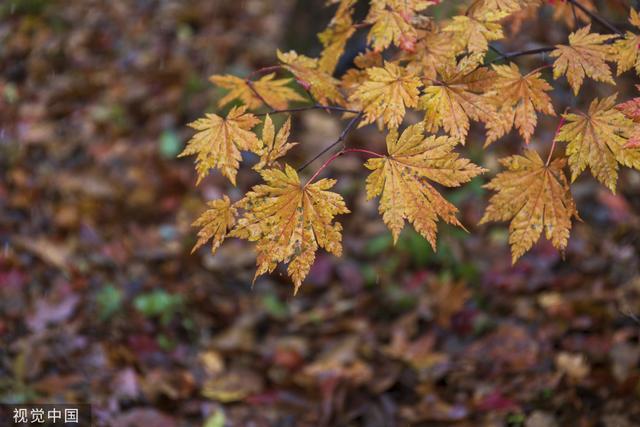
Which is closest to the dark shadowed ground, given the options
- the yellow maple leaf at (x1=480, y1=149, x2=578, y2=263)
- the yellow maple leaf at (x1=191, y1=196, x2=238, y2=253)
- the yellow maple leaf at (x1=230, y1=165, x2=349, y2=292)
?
the yellow maple leaf at (x1=480, y1=149, x2=578, y2=263)

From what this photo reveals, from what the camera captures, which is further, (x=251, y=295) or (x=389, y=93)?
(x=251, y=295)

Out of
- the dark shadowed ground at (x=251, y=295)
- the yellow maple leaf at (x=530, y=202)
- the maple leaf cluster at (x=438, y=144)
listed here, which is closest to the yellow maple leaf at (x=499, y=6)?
the maple leaf cluster at (x=438, y=144)

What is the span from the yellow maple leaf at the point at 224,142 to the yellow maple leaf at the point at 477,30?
0.58 m

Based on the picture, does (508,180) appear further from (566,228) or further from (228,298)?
(228,298)

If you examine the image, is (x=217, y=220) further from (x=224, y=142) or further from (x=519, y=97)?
(x=519, y=97)

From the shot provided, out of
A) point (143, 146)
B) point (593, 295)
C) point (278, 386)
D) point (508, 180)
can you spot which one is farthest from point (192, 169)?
point (508, 180)

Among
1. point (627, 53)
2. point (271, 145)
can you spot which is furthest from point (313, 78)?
point (627, 53)

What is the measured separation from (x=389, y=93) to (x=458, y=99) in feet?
0.60

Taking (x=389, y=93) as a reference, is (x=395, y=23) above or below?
above

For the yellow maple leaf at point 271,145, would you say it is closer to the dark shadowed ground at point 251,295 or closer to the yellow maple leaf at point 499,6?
the yellow maple leaf at point 499,6

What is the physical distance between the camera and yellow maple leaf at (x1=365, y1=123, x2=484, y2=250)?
1401mm

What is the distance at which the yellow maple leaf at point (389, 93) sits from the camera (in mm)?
1438

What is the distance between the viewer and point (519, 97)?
59.7 inches

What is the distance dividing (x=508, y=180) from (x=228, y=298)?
7.23ft
